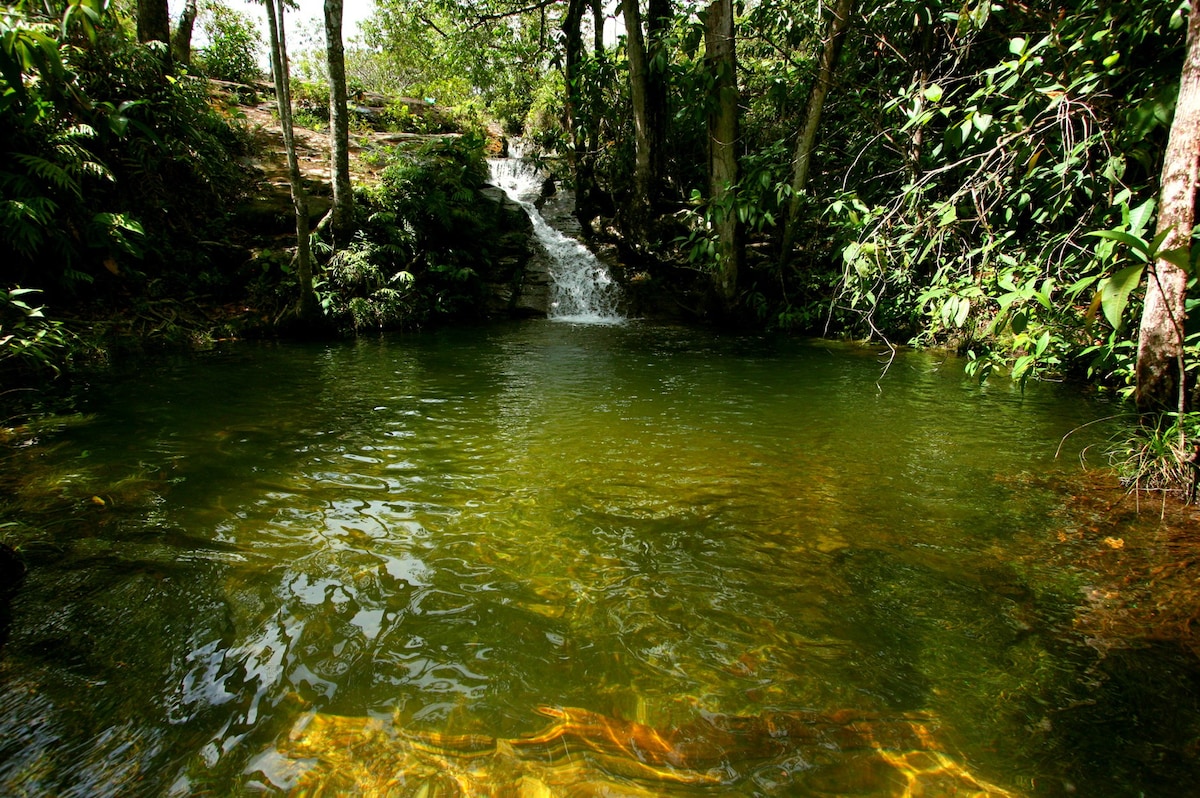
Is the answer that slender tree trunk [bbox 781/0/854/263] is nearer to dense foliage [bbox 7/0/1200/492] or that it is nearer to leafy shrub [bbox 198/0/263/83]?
dense foliage [bbox 7/0/1200/492]

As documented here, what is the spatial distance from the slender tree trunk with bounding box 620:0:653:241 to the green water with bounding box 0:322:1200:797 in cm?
1061

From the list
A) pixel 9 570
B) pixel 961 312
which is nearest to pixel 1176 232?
pixel 961 312

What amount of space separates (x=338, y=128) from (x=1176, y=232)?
1175 centimetres

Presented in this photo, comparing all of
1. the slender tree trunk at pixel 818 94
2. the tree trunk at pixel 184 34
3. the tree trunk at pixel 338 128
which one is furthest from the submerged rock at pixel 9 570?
the tree trunk at pixel 184 34

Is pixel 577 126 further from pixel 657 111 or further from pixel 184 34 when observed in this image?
pixel 184 34

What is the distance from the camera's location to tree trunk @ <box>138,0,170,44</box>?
35.0ft

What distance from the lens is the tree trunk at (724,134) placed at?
9680 millimetres

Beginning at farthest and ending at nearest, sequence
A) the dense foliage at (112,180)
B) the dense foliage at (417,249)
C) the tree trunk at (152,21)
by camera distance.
→ the dense foliage at (417,249), the tree trunk at (152,21), the dense foliage at (112,180)

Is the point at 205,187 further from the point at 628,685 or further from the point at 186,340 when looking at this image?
the point at 628,685

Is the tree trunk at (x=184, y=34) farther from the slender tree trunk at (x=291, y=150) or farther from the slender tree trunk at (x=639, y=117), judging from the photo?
the slender tree trunk at (x=639, y=117)

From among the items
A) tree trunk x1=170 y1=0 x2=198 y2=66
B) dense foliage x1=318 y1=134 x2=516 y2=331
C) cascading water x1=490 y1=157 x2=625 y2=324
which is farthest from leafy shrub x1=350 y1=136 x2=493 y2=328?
tree trunk x1=170 y1=0 x2=198 y2=66

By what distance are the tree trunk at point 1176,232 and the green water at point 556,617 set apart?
0.96 meters

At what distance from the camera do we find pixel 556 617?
2500 mm

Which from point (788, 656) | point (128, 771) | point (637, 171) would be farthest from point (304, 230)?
point (788, 656)
